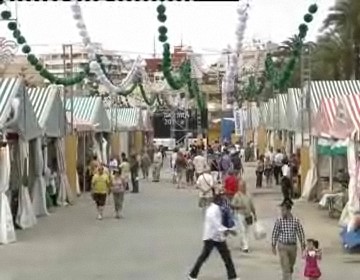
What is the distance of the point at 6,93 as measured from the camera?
2566cm

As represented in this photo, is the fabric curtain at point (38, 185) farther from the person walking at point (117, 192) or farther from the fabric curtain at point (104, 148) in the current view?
the fabric curtain at point (104, 148)

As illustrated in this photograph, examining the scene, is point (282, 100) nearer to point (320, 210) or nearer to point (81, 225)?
point (320, 210)

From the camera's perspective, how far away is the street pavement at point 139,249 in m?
17.5

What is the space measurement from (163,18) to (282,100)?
33.1 meters

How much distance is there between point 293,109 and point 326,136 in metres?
16.0

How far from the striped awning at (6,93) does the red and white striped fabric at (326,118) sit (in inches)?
324

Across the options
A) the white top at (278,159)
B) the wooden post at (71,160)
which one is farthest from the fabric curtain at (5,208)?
the white top at (278,159)

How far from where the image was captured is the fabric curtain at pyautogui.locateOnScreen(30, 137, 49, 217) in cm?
2961

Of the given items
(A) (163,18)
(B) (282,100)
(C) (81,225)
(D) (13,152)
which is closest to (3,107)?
(D) (13,152)

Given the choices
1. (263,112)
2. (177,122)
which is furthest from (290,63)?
(177,122)

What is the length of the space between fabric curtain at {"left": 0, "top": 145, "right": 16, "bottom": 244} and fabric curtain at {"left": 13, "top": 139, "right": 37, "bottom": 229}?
8.53 feet

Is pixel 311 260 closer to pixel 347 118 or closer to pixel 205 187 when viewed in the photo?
pixel 347 118

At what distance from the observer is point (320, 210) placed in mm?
30219

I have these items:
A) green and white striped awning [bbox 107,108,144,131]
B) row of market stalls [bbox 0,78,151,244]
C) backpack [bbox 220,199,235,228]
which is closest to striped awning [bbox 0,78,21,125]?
row of market stalls [bbox 0,78,151,244]
